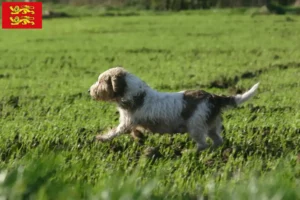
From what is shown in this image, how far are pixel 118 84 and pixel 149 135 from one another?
75cm

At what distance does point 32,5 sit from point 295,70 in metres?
8.07

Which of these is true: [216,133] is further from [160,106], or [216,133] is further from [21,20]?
[21,20]

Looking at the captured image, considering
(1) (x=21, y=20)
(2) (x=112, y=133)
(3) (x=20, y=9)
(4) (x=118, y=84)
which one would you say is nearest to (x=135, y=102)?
(4) (x=118, y=84)

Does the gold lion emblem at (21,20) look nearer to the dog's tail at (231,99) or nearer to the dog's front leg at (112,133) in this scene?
the dog's front leg at (112,133)

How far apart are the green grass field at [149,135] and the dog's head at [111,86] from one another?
430 mm

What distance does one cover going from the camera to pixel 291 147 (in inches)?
272

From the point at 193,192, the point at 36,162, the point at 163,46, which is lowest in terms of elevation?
the point at 163,46

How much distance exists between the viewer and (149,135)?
735 cm

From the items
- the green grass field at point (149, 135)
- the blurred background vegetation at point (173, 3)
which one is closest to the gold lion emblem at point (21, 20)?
the green grass field at point (149, 135)

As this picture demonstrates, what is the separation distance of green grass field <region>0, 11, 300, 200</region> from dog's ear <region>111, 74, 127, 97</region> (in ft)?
1.65

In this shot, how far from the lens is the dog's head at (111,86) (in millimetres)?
6805

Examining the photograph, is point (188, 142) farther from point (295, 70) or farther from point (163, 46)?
point (163, 46)

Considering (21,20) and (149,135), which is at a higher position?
(149,135)

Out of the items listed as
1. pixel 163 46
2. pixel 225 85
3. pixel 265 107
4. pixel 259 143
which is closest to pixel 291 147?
pixel 259 143
